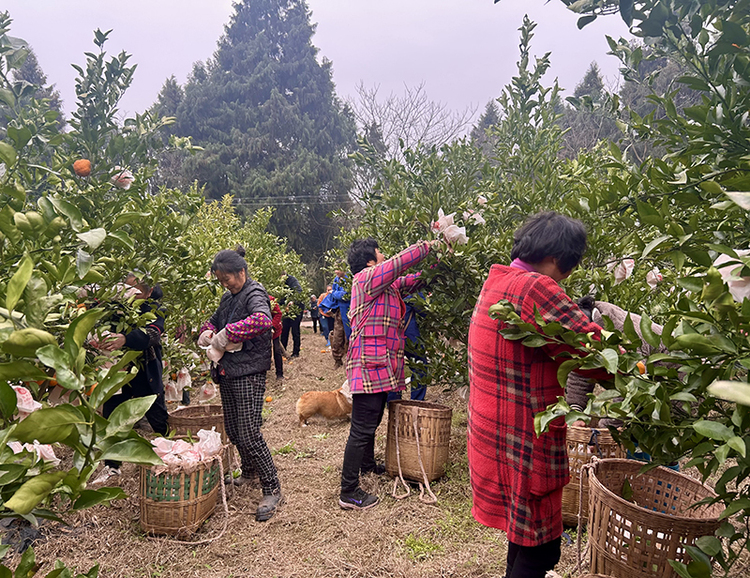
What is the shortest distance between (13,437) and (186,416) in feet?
12.1

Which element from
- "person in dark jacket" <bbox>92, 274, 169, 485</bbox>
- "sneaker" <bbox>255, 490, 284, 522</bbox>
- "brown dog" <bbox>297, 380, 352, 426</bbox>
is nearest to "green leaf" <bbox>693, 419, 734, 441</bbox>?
"sneaker" <bbox>255, 490, 284, 522</bbox>

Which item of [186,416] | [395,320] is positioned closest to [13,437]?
[395,320]

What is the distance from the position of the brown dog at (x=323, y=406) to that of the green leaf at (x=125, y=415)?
5021 millimetres

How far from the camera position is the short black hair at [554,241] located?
6.03 ft

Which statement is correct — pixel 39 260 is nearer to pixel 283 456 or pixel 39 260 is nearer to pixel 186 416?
pixel 186 416

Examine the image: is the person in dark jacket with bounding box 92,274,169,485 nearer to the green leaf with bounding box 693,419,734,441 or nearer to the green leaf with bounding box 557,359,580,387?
the green leaf with bounding box 557,359,580,387

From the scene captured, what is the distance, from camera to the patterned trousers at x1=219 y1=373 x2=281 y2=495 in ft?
11.1

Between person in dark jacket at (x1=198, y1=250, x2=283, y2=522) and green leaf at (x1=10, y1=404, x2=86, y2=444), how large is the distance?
275cm

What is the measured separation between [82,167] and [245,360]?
1553 mm

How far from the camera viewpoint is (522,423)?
5.79ft

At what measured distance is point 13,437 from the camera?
54 centimetres

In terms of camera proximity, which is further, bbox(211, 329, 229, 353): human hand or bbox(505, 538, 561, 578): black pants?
bbox(211, 329, 229, 353): human hand

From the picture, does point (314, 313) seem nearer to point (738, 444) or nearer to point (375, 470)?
point (375, 470)

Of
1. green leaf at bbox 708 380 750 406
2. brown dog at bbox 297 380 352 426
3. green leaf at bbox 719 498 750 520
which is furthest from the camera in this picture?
brown dog at bbox 297 380 352 426
